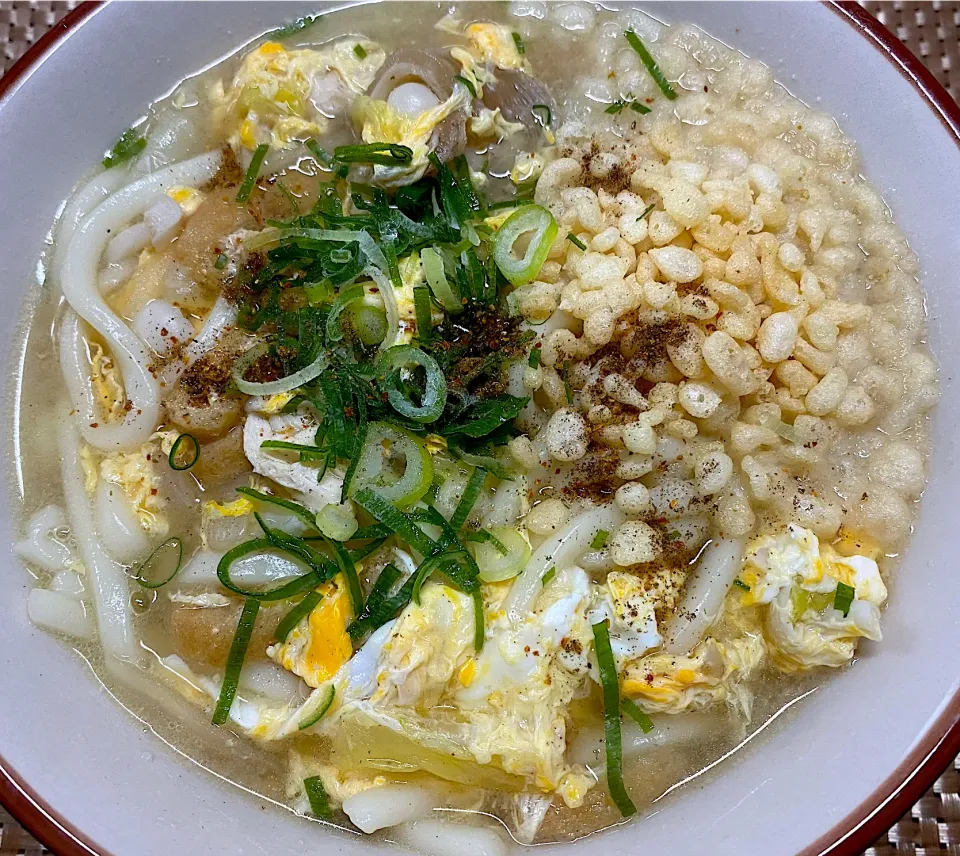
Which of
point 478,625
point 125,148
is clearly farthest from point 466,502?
point 125,148

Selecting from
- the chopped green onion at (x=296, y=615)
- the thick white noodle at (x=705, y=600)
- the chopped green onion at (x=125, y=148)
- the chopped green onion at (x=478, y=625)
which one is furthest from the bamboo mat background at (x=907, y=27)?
the chopped green onion at (x=478, y=625)

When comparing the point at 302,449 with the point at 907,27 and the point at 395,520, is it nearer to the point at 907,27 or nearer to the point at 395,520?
the point at 395,520

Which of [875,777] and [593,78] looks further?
[593,78]

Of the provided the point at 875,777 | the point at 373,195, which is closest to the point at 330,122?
the point at 373,195

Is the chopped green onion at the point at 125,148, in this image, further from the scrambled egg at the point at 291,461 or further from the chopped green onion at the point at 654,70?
the chopped green onion at the point at 654,70

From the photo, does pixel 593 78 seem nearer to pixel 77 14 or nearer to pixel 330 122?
pixel 330 122

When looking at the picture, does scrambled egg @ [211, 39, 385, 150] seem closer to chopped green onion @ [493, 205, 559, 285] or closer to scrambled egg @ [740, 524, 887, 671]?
chopped green onion @ [493, 205, 559, 285]
